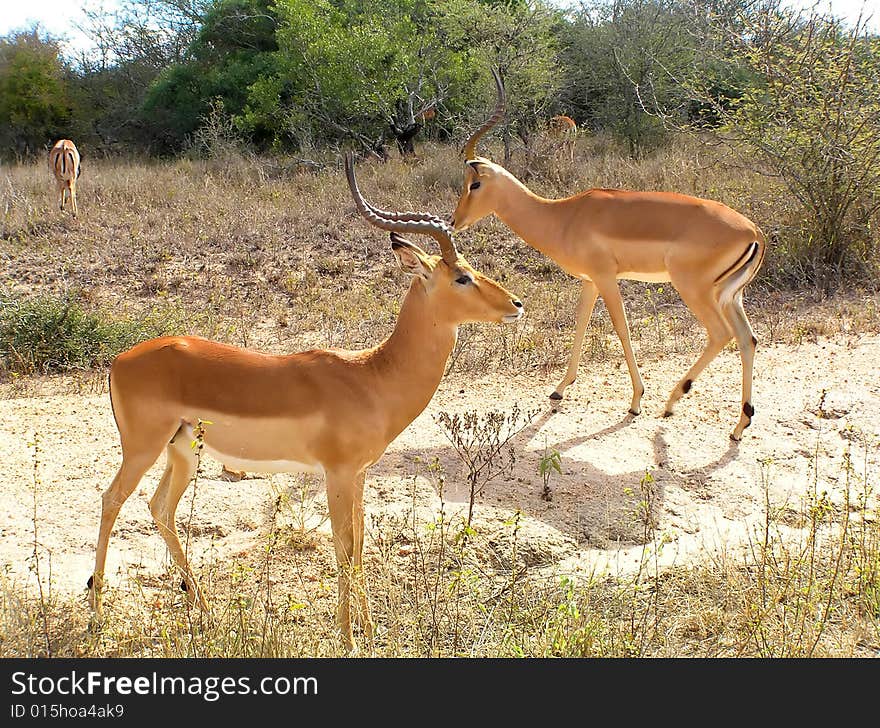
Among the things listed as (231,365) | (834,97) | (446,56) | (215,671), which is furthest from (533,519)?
(446,56)

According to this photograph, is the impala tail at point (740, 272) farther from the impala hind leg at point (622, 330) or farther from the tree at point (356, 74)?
the tree at point (356, 74)

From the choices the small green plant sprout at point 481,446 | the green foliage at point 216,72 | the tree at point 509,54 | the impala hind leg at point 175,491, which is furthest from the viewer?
the green foliage at point 216,72

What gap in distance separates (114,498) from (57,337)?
4608 millimetres

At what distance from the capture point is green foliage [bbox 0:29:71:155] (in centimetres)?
2294

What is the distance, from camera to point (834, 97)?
358 inches

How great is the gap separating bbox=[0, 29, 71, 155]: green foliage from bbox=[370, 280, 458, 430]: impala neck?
21.7 meters

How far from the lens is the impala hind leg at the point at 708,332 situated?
6250mm

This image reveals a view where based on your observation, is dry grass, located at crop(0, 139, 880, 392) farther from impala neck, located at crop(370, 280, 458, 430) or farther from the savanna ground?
impala neck, located at crop(370, 280, 458, 430)

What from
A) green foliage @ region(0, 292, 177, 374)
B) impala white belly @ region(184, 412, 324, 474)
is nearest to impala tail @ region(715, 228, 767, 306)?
impala white belly @ region(184, 412, 324, 474)

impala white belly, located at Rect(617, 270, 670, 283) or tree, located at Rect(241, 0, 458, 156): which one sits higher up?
tree, located at Rect(241, 0, 458, 156)

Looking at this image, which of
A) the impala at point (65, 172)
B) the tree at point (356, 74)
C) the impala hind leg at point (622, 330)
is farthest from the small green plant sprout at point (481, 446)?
the tree at point (356, 74)

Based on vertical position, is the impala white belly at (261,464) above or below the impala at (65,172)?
below

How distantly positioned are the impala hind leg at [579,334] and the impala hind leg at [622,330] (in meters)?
0.27

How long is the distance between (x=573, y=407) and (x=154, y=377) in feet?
12.1
